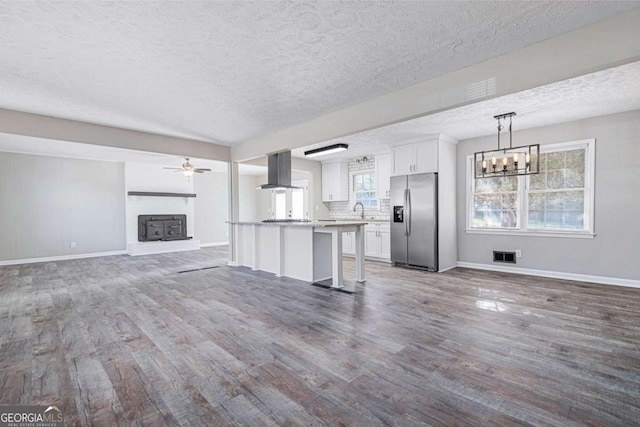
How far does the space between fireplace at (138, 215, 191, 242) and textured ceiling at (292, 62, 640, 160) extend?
6.01 m

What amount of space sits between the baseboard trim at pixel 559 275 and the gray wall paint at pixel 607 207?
57 mm

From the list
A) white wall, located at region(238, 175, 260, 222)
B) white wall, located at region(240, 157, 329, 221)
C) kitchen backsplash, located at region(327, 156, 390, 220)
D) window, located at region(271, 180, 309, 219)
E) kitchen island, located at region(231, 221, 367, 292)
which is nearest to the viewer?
kitchen island, located at region(231, 221, 367, 292)

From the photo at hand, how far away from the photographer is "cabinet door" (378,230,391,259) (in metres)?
6.73

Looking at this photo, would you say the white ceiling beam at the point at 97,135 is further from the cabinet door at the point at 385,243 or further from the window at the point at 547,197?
the window at the point at 547,197

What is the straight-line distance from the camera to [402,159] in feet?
20.6

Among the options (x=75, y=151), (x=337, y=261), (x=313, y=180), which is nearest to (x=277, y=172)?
(x=337, y=261)

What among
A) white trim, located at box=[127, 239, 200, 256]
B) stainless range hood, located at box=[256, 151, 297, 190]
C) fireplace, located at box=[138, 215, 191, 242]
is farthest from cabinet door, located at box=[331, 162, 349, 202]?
fireplace, located at box=[138, 215, 191, 242]

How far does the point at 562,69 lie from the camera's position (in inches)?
94.9

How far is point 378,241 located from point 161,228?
20.8ft

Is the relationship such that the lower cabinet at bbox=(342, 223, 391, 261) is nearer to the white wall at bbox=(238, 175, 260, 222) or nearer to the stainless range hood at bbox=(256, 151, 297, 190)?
the stainless range hood at bbox=(256, 151, 297, 190)

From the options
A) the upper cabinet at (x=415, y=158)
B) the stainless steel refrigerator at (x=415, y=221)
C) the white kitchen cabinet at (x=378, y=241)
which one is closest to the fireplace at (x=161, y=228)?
the white kitchen cabinet at (x=378, y=241)

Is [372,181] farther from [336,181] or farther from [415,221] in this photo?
[415,221]

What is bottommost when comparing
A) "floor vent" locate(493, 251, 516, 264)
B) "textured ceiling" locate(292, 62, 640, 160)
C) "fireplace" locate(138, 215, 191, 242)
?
"floor vent" locate(493, 251, 516, 264)

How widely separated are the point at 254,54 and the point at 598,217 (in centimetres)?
564
